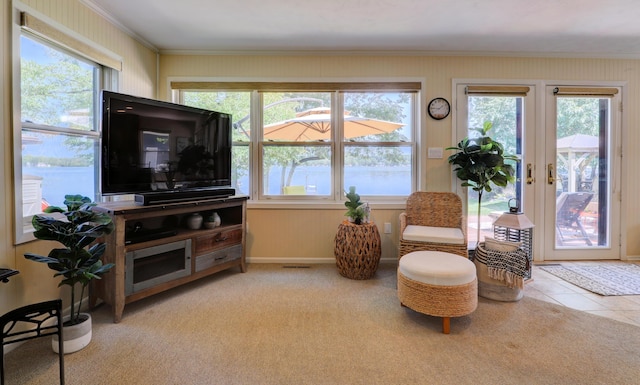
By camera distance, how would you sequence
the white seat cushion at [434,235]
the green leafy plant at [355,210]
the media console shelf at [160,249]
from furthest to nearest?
the green leafy plant at [355,210] → the white seat cushion at [434,235] → the media console shelf at [160,249]

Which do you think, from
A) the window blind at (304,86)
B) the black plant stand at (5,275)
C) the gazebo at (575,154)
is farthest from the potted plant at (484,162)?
the black plant stand at (5,275)

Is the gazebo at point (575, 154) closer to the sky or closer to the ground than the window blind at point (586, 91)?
closer to the ground

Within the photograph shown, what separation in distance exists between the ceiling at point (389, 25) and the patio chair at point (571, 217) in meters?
1.63

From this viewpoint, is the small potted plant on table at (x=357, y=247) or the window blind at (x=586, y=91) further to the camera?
the window blind at (x=586, y=91)

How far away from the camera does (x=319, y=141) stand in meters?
3.34

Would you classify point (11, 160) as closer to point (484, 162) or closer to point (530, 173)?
point (484, 162)

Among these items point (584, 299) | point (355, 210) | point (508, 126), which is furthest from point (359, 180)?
point (584, 299)

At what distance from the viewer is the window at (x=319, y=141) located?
11.0 feet

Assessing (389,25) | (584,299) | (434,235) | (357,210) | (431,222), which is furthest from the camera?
(431,222)

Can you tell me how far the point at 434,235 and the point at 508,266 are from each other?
1.95 feet

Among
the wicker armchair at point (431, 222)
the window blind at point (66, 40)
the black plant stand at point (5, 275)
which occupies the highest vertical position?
the window blind at point (66, 40)

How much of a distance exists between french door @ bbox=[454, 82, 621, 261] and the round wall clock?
0.45 feet

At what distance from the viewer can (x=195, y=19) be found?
2.59 metres

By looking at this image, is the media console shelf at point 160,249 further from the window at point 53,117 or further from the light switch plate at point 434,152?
the light switch plate at point 434,152
